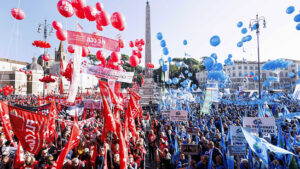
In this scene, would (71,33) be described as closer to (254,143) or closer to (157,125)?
(254,143)

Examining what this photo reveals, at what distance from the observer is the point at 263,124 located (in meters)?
6.29

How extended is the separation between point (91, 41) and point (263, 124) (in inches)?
216

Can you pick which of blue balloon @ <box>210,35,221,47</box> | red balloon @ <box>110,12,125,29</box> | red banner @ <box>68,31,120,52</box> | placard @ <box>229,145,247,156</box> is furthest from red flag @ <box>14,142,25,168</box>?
blue balloon @ <box>210,35,221,47</box>

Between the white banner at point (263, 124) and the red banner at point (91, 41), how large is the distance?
4.56 m

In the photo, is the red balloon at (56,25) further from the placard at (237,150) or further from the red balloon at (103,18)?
the placard at (237,150)

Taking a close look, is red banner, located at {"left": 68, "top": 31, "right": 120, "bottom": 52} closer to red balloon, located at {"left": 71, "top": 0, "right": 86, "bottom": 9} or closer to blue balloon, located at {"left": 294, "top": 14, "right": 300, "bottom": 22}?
red balloon, located at {"left": 71, "top": 0, "right": 86, "bottom": 9}

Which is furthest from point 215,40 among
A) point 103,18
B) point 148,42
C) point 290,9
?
point 148,42

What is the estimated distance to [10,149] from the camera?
5.56m

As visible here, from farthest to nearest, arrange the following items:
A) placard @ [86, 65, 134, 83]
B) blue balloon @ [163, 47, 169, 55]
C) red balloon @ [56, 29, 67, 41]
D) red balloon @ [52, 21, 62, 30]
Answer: blue balloon @ [163, 47, 169, 55]
red balloon @ [52, 21, 62, 30]
red balloon @ [56, 29, 67, 41]
placard @ [86, 65, 134, 83]

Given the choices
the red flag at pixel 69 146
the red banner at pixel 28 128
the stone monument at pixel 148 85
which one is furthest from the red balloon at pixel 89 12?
the stone monument at pixel 148 85

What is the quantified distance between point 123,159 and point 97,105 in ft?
36.7

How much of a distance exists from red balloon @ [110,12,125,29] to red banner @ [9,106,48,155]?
4.66 meters

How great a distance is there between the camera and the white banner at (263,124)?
6.20m

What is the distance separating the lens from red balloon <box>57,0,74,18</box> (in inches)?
264
